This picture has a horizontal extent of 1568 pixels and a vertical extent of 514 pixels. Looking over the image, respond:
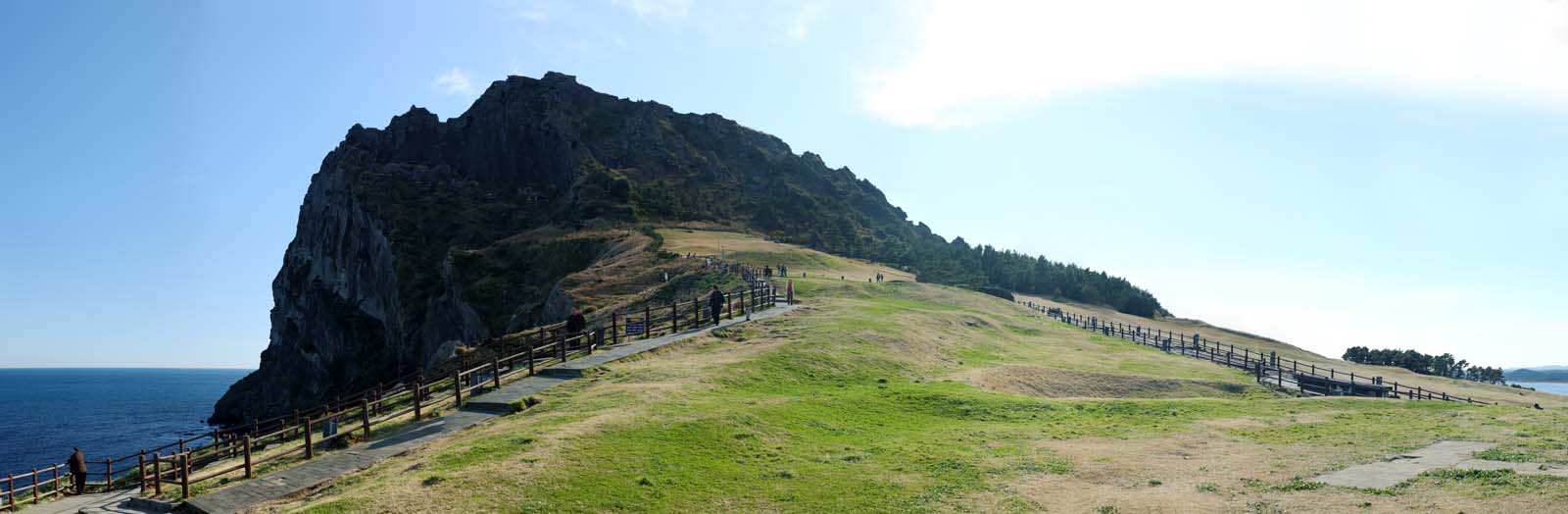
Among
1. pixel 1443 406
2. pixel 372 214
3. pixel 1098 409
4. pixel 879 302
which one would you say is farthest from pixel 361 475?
pixel 372 214

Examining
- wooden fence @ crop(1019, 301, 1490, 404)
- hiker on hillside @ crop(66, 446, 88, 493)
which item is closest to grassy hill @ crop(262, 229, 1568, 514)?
wooden fence @ crop(1019, 301, 1490, 404)

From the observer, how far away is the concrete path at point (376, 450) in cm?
1773

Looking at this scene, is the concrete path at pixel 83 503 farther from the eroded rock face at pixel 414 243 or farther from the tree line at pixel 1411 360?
the tree line at pixel 1411 360

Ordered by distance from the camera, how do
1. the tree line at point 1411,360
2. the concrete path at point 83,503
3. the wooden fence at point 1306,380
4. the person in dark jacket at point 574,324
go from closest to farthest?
the concrete path at point 83,503
the person in dark jacket at point 574,324
the wooden fence at point 1306,380
the tree line at point 1411,360

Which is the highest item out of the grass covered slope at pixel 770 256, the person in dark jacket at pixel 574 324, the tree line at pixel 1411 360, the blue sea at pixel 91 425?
the grass covered slope at pixel 770 256

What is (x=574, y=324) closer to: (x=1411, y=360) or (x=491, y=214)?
(x=1411, y=360)

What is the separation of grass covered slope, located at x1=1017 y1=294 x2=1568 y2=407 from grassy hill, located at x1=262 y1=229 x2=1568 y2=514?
1069 inches

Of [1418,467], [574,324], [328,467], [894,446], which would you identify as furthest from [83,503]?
[1418,467]

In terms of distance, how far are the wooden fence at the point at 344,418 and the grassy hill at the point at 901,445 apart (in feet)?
10.3

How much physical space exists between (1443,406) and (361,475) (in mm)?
32819

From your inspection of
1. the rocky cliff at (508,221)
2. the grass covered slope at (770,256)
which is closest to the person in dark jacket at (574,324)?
the rocky cliff at (508,221)

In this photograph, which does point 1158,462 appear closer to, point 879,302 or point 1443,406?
point 1443,406

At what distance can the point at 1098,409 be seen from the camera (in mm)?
27672

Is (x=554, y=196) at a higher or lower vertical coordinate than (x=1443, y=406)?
higher
